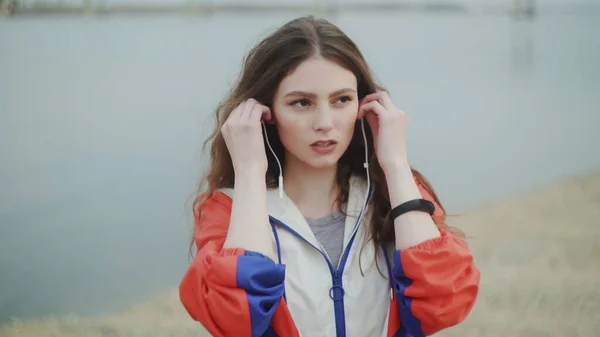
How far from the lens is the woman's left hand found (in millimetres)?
1135

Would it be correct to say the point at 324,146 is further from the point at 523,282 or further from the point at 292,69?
the point at 523,282

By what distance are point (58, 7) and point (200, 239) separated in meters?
1.71

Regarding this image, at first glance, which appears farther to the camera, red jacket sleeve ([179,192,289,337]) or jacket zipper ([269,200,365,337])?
jacket zipper ([269,200,365,337])

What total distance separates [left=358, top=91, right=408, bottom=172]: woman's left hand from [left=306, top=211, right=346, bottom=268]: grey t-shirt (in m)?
0.14

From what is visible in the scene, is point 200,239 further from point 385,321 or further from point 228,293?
point 385,321

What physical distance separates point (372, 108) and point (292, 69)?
18 cm

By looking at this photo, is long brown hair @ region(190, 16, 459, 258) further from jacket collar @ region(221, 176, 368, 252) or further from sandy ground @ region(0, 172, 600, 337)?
sandy ground @ region(0, 172, 600, 337)

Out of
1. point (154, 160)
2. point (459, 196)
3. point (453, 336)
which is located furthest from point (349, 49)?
point (459, 196)

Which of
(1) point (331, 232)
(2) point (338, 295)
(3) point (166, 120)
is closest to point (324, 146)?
(1) point (331, 232)

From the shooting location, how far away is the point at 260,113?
3.73 feet

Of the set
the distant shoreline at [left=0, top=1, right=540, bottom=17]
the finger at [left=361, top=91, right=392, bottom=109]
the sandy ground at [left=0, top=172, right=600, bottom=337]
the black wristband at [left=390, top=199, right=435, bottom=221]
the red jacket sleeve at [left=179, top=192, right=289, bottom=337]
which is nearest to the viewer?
the red jacket sleeve at [left=179, top=192, right=289, bottom=337]

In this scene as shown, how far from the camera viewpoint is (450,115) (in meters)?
3.11

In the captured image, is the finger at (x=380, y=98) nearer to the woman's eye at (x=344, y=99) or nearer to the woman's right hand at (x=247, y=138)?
the woman's eye at (x=344, y=99)

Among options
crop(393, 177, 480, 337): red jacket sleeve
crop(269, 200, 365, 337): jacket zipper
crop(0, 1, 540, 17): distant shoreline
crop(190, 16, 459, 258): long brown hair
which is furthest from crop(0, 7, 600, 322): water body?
crop(393, 177, 480, 337): red jacket sleeve
